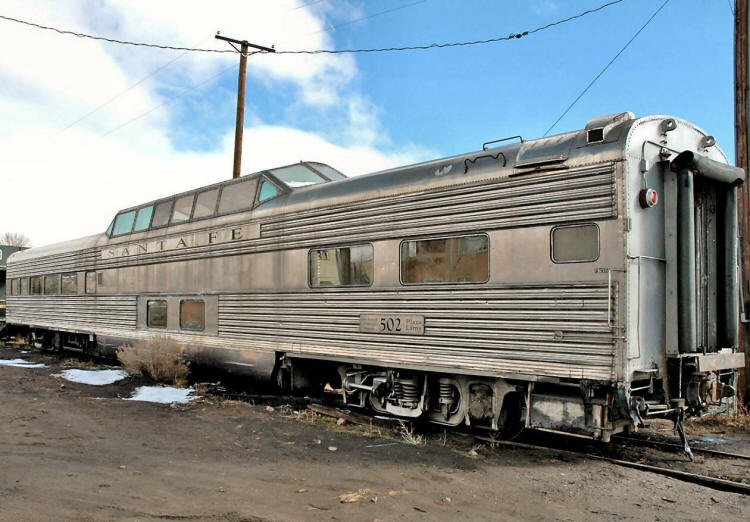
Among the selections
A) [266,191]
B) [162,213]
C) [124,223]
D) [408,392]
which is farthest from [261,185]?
[124,223]

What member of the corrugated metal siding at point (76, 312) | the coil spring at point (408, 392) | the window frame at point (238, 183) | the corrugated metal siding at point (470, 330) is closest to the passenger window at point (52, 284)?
the corrugated metal siding at point (76, 312)

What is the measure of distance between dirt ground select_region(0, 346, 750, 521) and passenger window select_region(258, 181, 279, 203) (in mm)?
3651

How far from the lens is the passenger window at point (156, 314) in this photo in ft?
40.1

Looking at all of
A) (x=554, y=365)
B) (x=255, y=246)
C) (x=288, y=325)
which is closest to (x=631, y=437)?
(x=554, y=365)

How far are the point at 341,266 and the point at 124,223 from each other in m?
7.58

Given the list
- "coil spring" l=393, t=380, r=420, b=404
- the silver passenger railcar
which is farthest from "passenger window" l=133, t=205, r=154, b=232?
"coil spring" l=393, t=380, r=420, b=404

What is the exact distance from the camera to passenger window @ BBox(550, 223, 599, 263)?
609 centimetres

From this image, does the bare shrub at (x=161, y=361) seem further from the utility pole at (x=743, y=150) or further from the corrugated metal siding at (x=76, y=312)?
the utility pole at (x=743, y=150)

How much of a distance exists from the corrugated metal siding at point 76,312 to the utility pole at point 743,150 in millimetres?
10968

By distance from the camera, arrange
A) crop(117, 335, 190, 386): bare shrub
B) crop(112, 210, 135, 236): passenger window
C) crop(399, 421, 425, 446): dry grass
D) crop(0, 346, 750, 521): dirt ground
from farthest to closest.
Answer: crop(112, 210, 135, 236): passenger window → crop(117, 335, 190, 386): bare shrub → crop(399, 421, 425, 446): dry grass → crop(0, 346, 750, 521): dirt ground

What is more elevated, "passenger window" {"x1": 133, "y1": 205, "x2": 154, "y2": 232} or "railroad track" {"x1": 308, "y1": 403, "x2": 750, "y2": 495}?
"passenger window" {"x1": 133, "y1": 205, "x2": 154, "y2": 232}

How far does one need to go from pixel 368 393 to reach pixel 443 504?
11.3 ft

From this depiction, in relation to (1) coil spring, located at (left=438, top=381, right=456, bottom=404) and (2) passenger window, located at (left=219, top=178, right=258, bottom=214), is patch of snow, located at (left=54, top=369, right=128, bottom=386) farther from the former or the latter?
(1) coil spring, located at (left=438, top=381, right=456, bottom=404)

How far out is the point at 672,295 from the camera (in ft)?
20.8
